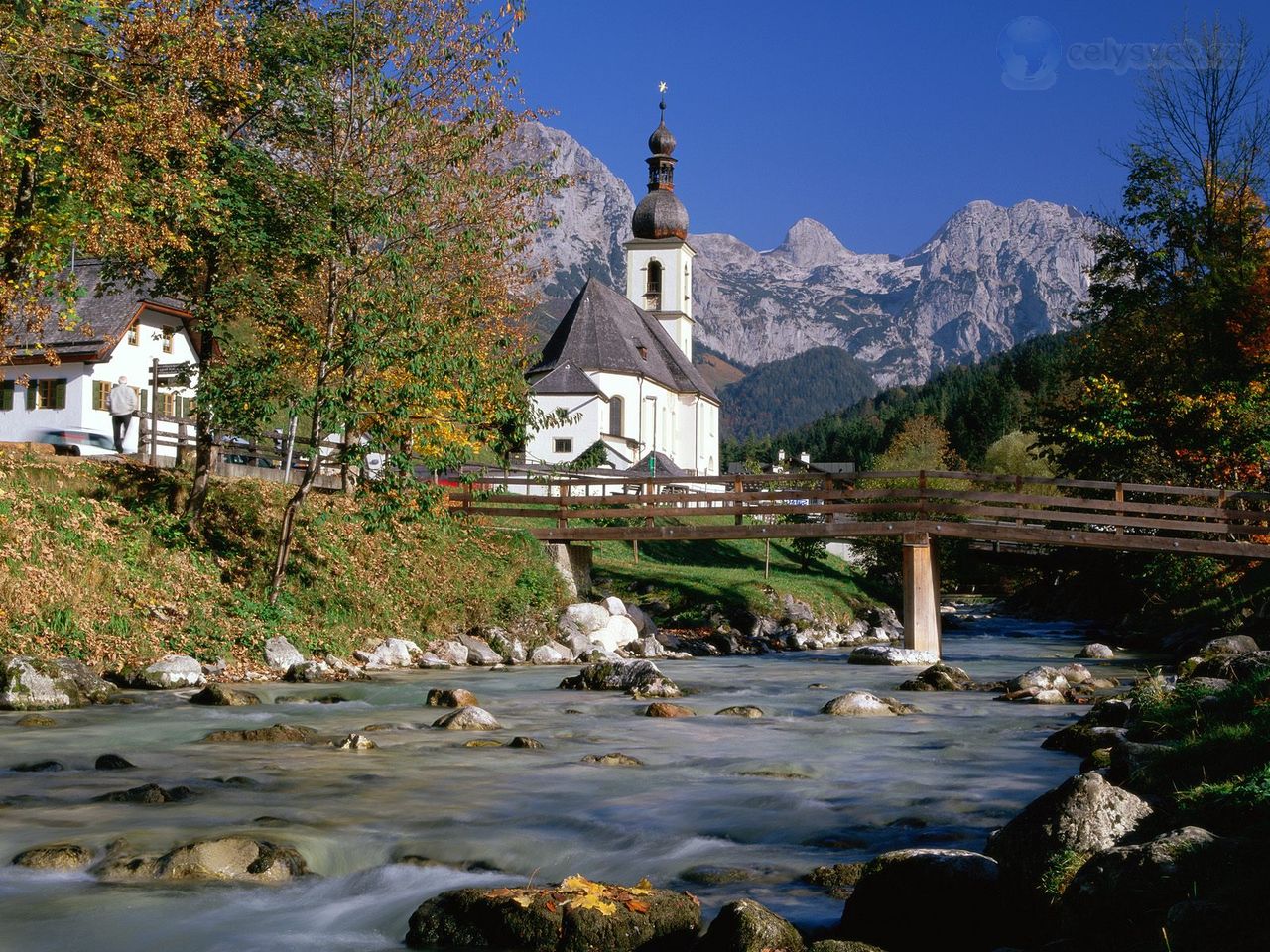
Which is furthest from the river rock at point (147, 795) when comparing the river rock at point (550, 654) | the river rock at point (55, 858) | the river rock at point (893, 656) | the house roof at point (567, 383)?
the house roof at point (567, 383)

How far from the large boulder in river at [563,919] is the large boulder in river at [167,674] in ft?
38.3

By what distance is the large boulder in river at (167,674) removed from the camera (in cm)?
1733

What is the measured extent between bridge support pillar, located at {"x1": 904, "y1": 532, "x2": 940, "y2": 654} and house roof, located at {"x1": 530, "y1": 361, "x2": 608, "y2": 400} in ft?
149

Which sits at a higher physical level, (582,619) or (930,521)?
(930,521)

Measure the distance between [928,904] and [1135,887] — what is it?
4.14ft

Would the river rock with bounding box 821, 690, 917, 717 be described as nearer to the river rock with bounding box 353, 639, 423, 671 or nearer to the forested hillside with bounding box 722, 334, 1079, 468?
the river rock with bounding box 353, 639, 423, 671

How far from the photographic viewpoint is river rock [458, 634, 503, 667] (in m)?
24.8

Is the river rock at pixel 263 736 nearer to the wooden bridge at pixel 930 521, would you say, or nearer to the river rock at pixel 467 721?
the river rock at pixel 467 721

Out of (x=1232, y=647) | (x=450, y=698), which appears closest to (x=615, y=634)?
(x=450, y=698)

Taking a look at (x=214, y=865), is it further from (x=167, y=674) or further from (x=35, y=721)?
(x=167, y=674)

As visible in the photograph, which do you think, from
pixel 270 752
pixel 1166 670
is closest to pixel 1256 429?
pixel 1166 670

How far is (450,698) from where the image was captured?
55.8ft

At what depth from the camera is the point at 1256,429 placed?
31.8 meters

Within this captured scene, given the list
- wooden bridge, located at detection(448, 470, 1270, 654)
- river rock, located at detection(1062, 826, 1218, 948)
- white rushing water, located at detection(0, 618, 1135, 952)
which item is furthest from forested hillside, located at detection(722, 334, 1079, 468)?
river rock, located at detection(1062, 826, 1218, 948)
